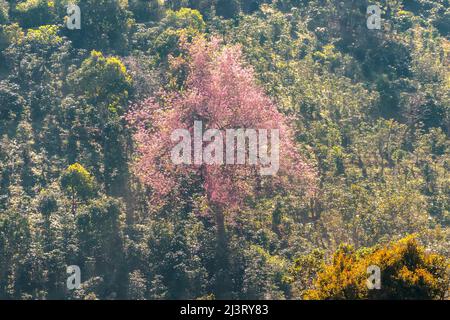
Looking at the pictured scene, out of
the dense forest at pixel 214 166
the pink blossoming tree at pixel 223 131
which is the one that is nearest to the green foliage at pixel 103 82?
the dense forest at pixel 214 166

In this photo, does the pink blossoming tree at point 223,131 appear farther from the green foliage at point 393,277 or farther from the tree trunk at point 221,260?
the green foliage at point 393,277

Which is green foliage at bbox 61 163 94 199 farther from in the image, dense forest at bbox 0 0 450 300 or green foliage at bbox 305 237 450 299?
green foliage at bbox 305 237 450 299

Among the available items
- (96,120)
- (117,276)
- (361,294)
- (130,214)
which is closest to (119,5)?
(96,120)

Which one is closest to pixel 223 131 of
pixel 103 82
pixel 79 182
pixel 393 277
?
pixel 79 182

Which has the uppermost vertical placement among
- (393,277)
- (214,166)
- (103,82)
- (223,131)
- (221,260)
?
(103,82)

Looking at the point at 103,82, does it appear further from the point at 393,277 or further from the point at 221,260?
the point at 393,277

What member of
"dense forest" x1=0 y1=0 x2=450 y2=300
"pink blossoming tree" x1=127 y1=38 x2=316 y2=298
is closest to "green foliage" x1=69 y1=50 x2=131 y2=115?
"dense forest" x1=0 y1=0 x2=450 y2=300

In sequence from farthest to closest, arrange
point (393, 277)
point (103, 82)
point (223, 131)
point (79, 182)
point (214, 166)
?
point (103, 82) < point (79, 182) < point (223, 131) < point (214, 166) < point (393, 277)
